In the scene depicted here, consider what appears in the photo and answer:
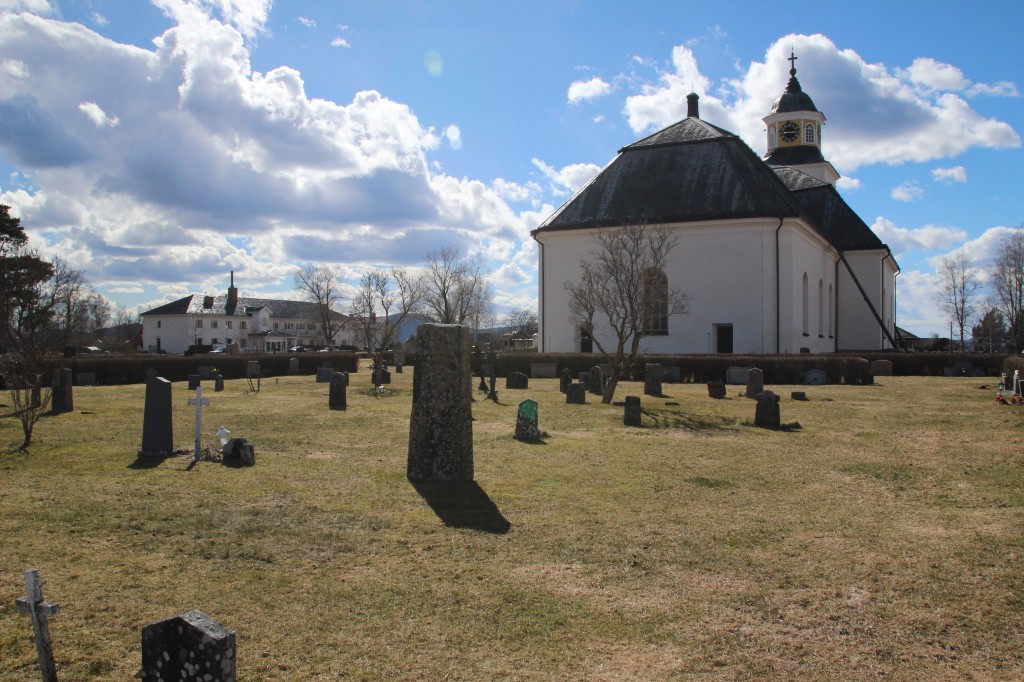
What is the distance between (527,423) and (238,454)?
4.62m

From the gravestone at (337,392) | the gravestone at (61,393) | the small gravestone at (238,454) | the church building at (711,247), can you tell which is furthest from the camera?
the church building at (711,247)

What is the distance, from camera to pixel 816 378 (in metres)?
24.5

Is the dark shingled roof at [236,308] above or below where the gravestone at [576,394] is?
above

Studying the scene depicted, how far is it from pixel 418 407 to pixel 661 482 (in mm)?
3023

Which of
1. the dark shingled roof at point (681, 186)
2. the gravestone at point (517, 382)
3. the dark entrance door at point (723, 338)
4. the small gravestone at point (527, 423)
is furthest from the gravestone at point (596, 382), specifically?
the dark entrance door at point (723, 338)

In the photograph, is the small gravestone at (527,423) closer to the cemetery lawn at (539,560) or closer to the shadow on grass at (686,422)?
the cemetery lawn at (539,560)

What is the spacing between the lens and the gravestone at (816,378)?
80.1 feet

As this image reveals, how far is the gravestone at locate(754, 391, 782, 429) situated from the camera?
44.1 ft

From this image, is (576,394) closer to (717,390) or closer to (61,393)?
(717,390)

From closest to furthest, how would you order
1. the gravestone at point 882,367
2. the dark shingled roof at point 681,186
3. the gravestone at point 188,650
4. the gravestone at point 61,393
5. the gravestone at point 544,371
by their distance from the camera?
the gravestone at point 188,650
the gravestone at point 61,393
the gravestone at point 544,371
the gravestone at point 882,367
the dark shingled roof at point 681,186

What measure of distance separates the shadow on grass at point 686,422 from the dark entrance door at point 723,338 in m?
17.1

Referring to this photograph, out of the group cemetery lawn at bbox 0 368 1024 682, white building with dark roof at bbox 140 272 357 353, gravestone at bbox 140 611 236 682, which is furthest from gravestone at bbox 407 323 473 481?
white building with dark roof at bbox 140 272 357 353

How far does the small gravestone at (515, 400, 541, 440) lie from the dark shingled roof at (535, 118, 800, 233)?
67.3 ft

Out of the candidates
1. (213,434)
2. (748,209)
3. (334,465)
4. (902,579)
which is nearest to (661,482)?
(902,579)
